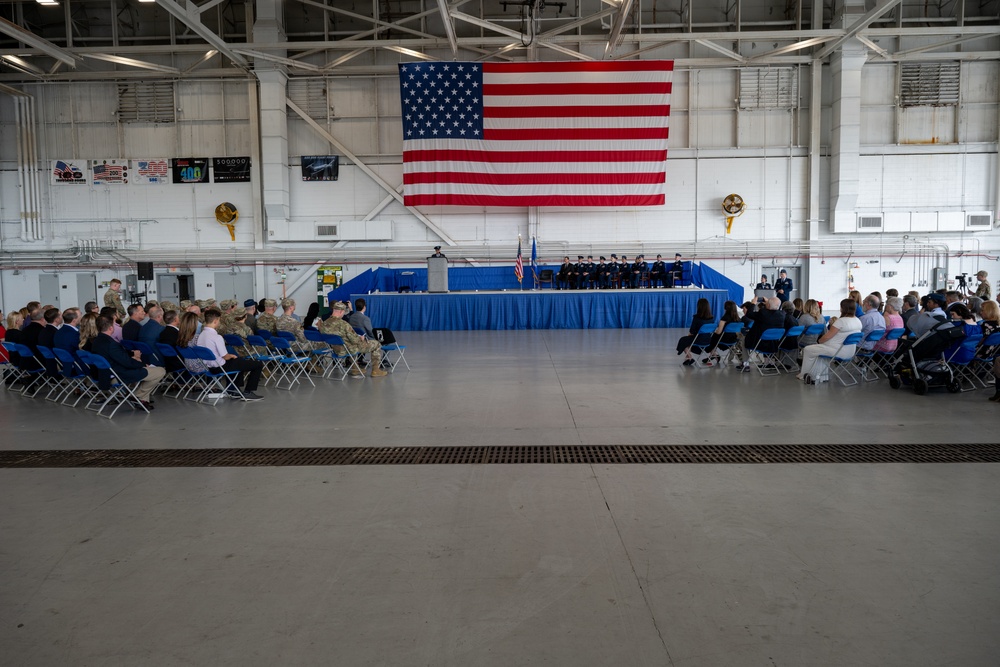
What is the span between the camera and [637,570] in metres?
3.07

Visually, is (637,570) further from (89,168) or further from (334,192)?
(89,168)

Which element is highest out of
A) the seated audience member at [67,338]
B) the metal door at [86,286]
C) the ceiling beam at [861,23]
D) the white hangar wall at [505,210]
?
the ceiling beam at [861,23]

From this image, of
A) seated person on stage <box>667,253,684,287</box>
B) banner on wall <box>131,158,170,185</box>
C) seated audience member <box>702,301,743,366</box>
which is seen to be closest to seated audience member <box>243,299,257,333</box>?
seated audience member <box>702,301,743,366</box>

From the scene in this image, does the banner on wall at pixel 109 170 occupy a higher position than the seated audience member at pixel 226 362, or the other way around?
the banner on wall at pixel 109 170

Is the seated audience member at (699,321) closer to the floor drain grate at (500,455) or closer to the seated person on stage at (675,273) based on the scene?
the floor drain grate at (500,455)

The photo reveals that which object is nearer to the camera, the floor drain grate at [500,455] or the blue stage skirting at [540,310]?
the floor drain grate at [500,455]

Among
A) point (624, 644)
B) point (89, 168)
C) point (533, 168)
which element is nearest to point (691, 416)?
point (624, 644)

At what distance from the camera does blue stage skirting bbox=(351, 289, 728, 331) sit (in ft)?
54.7

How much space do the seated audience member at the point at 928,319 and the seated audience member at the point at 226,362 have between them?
7.49 meters

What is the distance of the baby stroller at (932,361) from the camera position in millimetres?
7195

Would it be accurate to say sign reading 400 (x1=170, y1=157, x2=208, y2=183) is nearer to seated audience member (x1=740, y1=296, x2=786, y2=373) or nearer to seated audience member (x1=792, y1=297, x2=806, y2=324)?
seated audience member (x1=740, y1=296, x2=786, y2=373)

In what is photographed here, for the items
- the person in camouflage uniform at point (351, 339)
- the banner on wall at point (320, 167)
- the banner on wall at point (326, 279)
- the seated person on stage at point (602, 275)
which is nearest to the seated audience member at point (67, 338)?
the person in camouflage uniform at point (351, 339)

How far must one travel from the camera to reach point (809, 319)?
9398mm

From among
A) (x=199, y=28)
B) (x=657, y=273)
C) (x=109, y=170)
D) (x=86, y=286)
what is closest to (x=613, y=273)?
(x=657, y=273)
